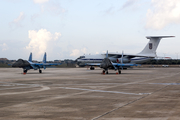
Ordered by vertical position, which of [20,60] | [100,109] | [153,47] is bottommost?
[100,109]

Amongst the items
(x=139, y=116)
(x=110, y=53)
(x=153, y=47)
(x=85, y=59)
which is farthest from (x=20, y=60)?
(x=153, y=47)

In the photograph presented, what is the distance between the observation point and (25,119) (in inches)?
291

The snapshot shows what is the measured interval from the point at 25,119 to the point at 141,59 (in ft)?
215

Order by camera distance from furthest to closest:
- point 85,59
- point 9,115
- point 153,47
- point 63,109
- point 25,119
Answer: point 153,47 < point 85,59 < point 63,109 < point 9,115 < point 25,119

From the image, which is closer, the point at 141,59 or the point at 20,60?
the point at 20,60

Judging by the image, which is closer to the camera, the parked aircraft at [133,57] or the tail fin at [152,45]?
the parked aircraft at [133,57]

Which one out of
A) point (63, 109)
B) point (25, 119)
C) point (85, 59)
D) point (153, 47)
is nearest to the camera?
point (25, 119)

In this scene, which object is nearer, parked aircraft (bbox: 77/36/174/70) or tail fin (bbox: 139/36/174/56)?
parked aircraft (bbox: 77/36/174/70)

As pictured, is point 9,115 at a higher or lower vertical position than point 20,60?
lower

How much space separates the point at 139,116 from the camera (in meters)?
7.74

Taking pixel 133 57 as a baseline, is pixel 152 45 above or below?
above

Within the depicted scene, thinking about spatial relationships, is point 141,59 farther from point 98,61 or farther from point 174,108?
point 174,108

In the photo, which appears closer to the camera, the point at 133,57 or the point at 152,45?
the point at 133,57

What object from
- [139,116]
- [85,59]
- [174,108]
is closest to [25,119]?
[139,116]
